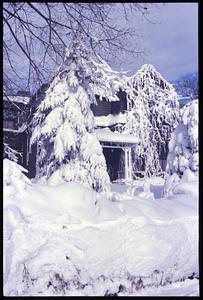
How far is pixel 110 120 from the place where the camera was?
20.4 feet

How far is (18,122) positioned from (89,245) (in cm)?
258

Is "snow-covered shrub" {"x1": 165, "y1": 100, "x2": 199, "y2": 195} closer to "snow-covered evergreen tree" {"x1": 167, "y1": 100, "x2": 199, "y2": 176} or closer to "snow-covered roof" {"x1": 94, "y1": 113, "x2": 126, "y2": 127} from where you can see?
"snow-covered evergreen tree" {"x1": 167, "y1": 100, "x2": 199, "y2": 176}

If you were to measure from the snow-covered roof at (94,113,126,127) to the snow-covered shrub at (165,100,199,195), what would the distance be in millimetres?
887

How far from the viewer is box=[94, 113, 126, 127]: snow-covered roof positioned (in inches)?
229

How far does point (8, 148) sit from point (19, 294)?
8.64 feet

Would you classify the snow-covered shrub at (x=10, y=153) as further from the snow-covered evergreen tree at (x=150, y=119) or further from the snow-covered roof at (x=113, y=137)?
the snow-covered evergreen tree at (x=150, y=119)

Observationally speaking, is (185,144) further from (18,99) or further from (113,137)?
(18,99)

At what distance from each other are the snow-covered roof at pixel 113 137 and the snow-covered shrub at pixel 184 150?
2.32ft

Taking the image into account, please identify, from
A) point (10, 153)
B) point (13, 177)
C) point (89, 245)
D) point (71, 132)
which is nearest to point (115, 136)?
point (71, 132)

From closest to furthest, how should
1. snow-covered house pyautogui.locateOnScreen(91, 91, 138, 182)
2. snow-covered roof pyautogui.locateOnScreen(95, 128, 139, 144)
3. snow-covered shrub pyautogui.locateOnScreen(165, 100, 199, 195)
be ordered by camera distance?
snow-covered shrub pyautogui.locateOnScreen(165, 100, 199, 195), snow-covered house pyautogui.locateOnScreen(91, 91, 138, 182), snow-covered roof pyautogui.locateOnScreen(95, 128, 139, 144)

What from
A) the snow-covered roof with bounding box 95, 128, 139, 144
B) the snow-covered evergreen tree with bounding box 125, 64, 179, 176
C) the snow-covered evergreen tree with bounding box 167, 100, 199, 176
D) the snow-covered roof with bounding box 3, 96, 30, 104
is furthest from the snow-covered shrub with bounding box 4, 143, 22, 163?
the snow-covered evergreen tree with bounding box 167, 100, 199, 176

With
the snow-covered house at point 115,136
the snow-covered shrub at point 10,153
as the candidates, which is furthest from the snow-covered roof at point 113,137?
the snow-covered shrub at point 10,153

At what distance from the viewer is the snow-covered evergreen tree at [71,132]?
5340 millimetres
